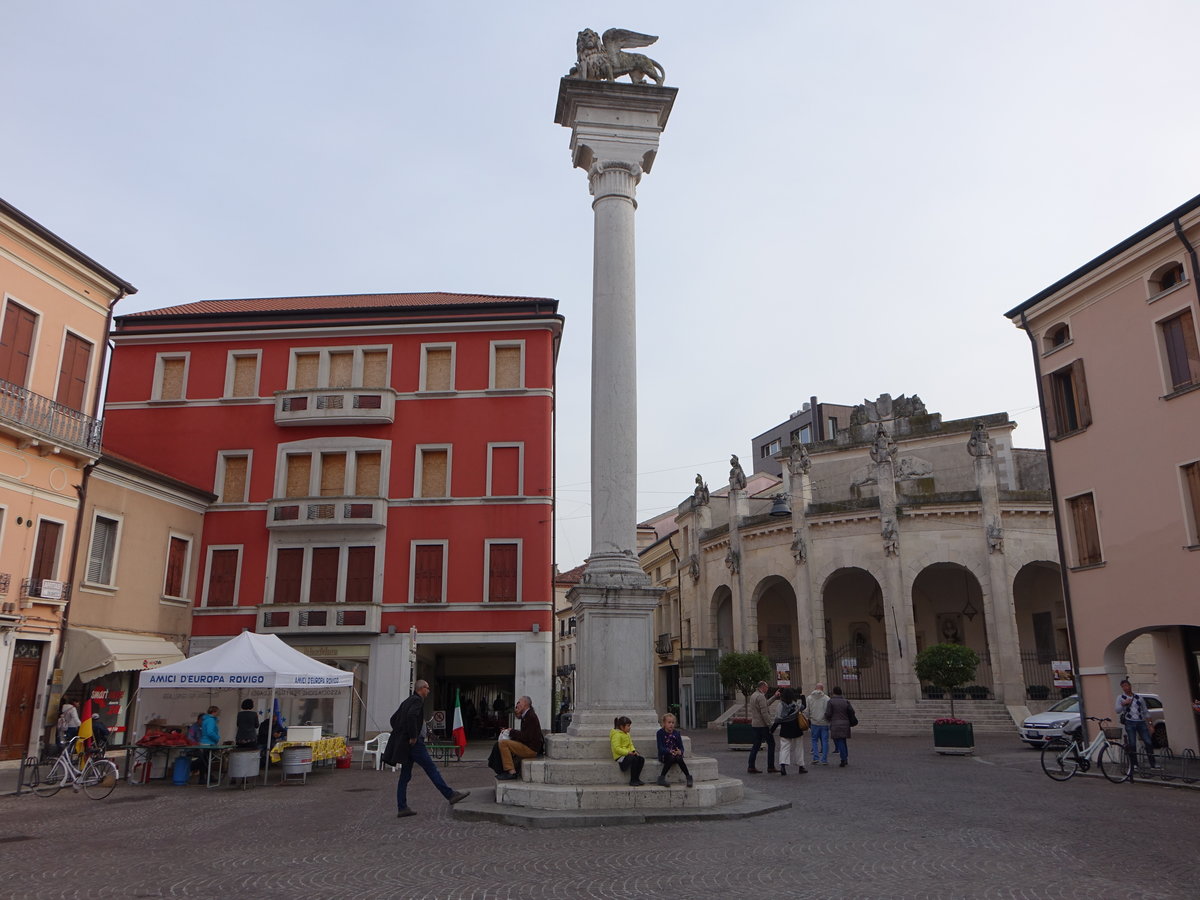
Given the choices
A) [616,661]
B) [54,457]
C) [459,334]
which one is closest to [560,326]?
[459,334]

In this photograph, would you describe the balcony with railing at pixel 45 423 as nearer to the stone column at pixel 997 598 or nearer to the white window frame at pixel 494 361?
the white window frame at pixel 494 361

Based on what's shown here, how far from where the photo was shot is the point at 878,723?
3497cm

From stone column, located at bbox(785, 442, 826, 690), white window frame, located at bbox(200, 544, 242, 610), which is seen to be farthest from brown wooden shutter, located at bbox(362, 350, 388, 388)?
stone column, located at bbox(785, 442, 826, 690)

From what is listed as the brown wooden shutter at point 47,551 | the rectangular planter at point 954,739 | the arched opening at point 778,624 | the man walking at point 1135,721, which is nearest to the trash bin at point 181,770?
the brown wooden shutter at point 47,551

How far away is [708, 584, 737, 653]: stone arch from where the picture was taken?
45062 mm

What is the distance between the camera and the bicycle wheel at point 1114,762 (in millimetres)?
16297

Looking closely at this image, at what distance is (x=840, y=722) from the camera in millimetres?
20141

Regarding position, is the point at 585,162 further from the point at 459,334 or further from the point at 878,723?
the point at 878,723

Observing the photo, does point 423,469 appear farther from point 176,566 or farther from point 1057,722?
point 1057,722

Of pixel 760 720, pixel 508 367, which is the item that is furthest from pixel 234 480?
pixel 760 720

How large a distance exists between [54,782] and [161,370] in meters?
19.8

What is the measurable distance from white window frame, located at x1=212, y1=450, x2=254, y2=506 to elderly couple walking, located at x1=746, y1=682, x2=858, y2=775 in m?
19.5

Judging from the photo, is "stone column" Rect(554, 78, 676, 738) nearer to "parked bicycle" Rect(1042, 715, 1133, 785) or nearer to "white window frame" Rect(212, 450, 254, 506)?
"parked bicycle" Rect(1042, 715, 1133, 785)

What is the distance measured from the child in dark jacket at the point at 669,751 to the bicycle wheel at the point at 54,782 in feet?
34.9
